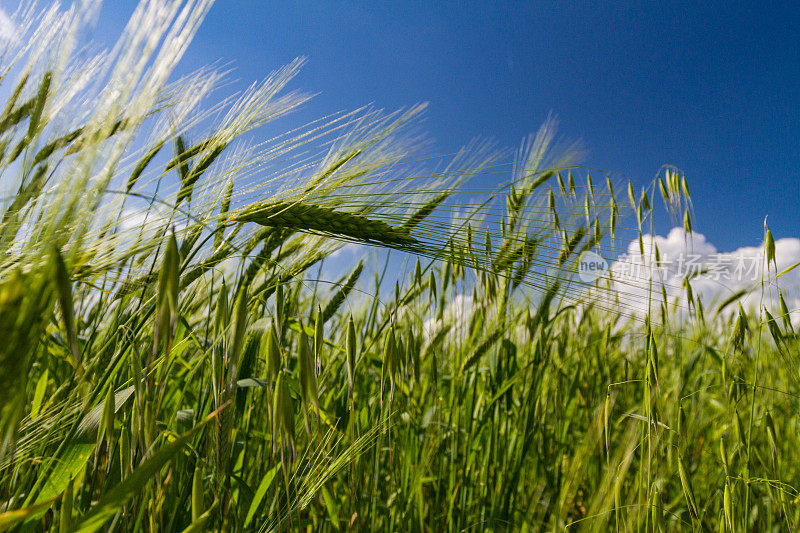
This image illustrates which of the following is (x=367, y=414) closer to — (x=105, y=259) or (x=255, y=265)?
(x=255, y=265)

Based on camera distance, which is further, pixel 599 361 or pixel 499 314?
pixel 599 361

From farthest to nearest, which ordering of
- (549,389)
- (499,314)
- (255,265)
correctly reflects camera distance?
(549,389), (499,314), (255,265)

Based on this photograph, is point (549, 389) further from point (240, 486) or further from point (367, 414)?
point (240, 486)

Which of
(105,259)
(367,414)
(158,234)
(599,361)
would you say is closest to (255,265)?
(158,234)

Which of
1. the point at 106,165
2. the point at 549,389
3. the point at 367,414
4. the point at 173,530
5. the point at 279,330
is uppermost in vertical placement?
the point at 106,165

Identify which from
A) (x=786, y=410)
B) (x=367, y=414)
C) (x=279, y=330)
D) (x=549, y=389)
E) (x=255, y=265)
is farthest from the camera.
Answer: (x=786, y=410)

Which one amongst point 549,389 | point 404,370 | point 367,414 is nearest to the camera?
point 404,370

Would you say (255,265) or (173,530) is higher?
(255,265)

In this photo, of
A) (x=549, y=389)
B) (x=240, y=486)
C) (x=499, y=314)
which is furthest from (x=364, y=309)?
(x=240, y=486)

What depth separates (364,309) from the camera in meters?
1.70

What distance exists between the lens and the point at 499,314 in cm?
133

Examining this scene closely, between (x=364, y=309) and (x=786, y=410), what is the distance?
62.0 inches

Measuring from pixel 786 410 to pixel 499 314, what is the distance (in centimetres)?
119

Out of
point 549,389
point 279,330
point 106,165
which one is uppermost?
point 106,165
